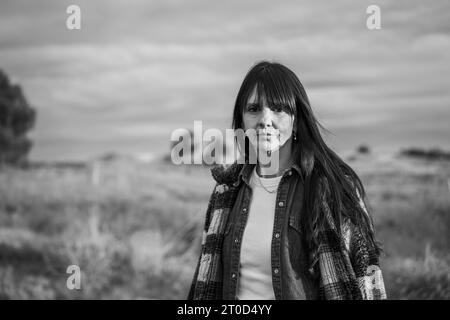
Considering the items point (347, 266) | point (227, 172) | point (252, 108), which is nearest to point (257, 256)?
point (347, 266)

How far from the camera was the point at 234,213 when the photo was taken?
2543 mm

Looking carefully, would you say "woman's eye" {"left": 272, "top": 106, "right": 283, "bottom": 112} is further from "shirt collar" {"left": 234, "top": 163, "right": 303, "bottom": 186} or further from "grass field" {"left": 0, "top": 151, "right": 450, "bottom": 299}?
"grass field" {"left": 0, "top": 151, "right": 450, "bottom": 299}

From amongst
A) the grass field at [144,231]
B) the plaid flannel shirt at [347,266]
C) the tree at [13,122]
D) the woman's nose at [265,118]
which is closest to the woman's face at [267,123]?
the woman's nose at [265,118]

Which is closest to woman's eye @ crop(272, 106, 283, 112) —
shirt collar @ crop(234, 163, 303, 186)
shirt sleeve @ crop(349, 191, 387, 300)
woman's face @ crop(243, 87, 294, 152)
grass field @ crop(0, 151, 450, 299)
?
woman's face @ crop(243, 87, 294, 152)

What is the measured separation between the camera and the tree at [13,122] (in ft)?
67.6

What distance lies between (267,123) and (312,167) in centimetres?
27

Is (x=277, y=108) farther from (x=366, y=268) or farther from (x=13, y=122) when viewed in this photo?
(x=13, y=122)

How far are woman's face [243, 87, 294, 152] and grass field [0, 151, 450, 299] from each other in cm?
72

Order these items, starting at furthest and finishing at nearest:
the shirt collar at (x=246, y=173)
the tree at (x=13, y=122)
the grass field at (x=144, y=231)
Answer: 1. the tree at (x=13, y=122)
2. the grass field at (x=144, y=231)
3. the shirt collar at (x=246, y=173)

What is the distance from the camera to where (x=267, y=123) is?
7.94 ft

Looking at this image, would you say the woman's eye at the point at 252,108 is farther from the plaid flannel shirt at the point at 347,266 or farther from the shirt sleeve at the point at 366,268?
the shirt sleeve at the point at 366,268

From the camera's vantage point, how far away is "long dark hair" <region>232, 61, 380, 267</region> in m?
2.35

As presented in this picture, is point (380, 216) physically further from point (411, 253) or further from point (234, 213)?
point (234, 213)
